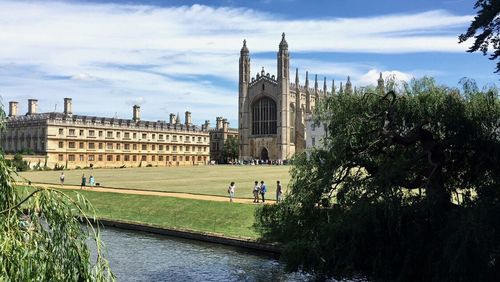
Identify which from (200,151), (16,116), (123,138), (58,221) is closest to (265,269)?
Result: (58,221)

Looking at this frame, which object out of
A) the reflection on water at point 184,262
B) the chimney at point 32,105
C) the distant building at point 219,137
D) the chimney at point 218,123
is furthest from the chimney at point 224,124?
the reflection on water at point 184,262

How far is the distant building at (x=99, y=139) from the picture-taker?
80875 mm

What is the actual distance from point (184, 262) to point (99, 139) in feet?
246

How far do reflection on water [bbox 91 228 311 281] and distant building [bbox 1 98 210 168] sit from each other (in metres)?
59.3

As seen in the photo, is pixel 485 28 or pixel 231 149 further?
pixel 231 149

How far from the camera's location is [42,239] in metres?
7.36

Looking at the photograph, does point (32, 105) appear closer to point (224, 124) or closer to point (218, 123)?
point (224, 124)

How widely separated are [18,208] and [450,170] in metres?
12.0

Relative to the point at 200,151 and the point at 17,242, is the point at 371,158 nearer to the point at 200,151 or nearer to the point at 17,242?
the point at 17,242

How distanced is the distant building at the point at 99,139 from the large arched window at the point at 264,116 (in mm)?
12787

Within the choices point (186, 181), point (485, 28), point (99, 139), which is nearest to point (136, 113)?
point (99, 139)

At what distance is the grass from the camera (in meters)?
23.2

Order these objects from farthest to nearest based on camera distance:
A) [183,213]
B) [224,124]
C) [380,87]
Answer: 1. [224,124]
2. [183,213]
3. [380,87]

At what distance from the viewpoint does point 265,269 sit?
656 inches
